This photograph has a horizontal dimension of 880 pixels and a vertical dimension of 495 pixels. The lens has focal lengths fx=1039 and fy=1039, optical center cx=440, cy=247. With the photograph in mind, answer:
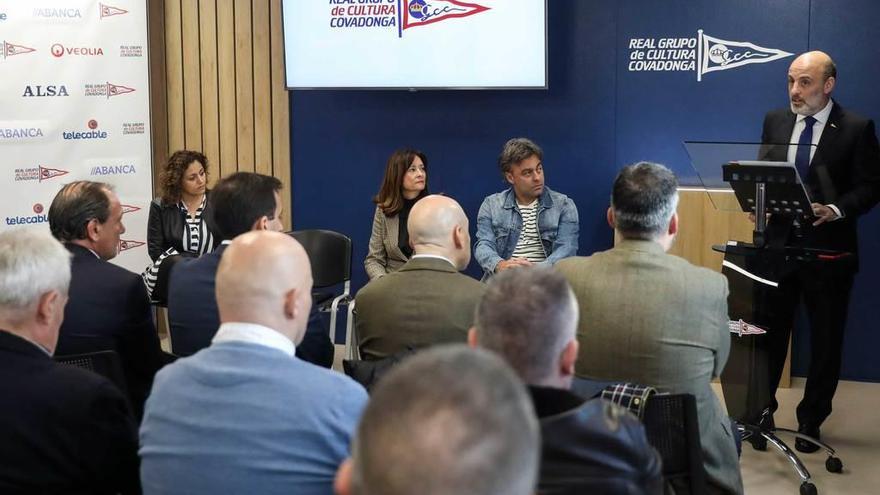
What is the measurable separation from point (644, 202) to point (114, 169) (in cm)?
467

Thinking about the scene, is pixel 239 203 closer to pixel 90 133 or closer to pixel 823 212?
pixel 823 212

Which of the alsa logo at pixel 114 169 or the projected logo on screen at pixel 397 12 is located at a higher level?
the projected logo on screen at pixel 397 12

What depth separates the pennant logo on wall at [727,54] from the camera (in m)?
6.09

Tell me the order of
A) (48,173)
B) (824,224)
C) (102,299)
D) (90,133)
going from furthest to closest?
(90,133), (48,173), (824,224), (102,299)

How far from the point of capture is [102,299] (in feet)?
11.5

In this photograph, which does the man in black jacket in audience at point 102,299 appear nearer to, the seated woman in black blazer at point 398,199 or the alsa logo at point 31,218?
the seated woman in black blazer at point 398,199

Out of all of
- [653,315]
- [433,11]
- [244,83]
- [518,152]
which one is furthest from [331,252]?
[653,315]

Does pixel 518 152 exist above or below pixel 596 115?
below

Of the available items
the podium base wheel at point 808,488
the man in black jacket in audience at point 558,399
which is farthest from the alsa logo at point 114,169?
the man in black jacket in audience at point 558,399

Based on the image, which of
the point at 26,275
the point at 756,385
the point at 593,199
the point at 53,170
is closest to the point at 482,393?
the point at 26,275

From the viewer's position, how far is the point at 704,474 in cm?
306

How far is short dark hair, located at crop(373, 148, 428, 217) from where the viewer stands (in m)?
5.99

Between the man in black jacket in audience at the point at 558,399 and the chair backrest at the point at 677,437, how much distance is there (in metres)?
0.71

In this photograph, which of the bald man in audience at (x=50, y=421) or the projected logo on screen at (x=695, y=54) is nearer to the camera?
the bald man in audience at (x=50, y=421)
